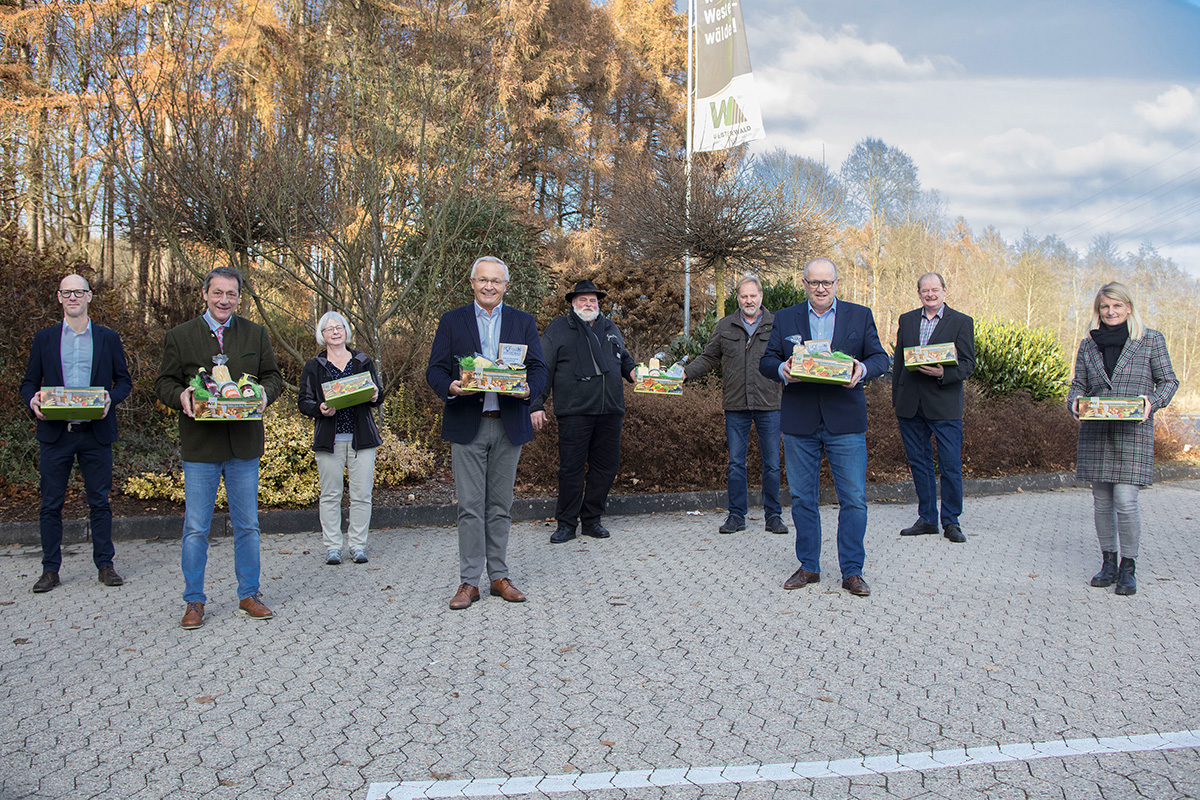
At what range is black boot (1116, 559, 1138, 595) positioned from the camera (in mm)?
5250

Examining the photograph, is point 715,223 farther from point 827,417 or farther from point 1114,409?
point 1114,409

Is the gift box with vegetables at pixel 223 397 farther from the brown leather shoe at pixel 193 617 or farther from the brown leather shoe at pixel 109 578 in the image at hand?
the brown leather shoe at pixel 109 578

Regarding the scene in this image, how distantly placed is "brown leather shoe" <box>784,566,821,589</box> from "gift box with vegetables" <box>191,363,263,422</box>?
3.57 meters

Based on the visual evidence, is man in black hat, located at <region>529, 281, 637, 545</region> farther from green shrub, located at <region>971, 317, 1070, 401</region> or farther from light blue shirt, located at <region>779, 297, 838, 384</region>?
green shrub, located at <region>971, 317, 1070, 401</region>

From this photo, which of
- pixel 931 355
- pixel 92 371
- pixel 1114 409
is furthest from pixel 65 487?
pixel 1114 409

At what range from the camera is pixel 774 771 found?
9.80 ft

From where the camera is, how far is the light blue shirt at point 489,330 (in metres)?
5.21

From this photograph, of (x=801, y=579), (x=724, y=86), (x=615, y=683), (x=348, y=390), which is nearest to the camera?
(x=615, y=683)

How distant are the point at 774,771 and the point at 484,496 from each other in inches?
108

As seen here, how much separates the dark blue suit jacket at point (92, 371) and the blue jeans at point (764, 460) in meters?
5.01

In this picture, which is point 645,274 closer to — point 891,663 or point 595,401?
point 595,401

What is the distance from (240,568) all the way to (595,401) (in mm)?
3202

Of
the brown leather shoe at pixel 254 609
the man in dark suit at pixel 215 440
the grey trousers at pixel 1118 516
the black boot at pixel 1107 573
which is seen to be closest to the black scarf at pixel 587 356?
the man in dark suit at pixel 215 440

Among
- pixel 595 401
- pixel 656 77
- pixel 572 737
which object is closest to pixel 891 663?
pixel 572 737
